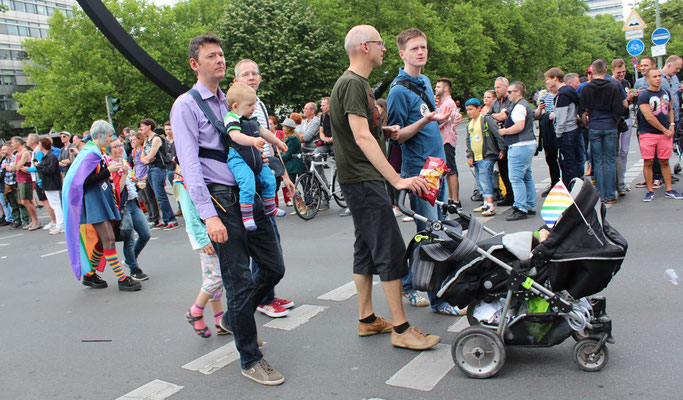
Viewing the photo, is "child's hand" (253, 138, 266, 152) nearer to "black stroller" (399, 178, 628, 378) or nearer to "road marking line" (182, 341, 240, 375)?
"black stroller" (399, 178, 628, 378)

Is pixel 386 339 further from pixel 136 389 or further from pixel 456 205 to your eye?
pixel 136 389

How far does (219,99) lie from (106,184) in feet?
10.6

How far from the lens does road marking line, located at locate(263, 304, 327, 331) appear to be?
483cm

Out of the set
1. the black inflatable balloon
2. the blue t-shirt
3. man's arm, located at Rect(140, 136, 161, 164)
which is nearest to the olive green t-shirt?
the black inflatable balloon

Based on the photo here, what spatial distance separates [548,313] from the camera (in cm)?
339

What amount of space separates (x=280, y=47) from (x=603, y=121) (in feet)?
95.7

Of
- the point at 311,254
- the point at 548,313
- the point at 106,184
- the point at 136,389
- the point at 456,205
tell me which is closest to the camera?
the point at 548,313

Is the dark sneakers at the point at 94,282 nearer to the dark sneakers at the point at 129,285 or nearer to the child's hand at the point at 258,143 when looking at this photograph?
the dark sneakers at the point at 129,285

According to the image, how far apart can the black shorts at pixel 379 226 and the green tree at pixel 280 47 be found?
31.8 metres

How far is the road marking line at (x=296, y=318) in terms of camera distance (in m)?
4.83

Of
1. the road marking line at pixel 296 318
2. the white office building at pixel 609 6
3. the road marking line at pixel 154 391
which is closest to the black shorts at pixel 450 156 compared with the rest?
the road marking line at pixel 296 318

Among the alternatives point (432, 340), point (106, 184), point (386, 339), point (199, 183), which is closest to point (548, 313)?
point (432, 340)

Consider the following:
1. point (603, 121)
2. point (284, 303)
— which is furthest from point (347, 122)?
point (603, 121)

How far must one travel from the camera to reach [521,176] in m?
8.38
